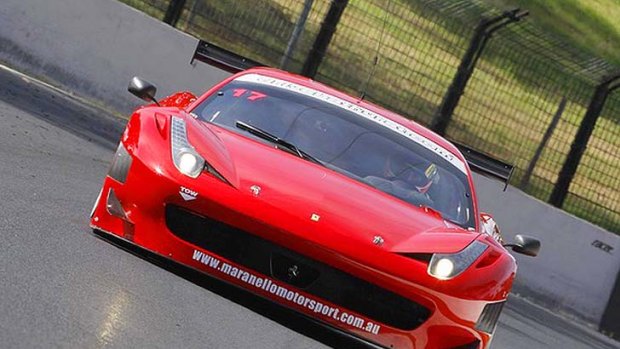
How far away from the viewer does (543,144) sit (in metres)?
18.2

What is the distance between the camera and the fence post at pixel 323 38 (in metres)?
18.1

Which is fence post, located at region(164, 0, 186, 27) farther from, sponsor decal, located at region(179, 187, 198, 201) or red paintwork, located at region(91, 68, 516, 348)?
sponsor decal, located at region(179, 187, 198, 201)

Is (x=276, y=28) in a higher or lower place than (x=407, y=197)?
higher

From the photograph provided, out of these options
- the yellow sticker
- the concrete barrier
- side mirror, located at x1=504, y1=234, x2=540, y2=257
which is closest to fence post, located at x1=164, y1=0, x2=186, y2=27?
the concrete barrier

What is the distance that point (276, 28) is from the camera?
1833cm

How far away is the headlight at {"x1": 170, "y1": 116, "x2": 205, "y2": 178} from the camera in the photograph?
748 centimetres

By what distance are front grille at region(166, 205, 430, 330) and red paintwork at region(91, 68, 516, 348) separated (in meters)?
0.04

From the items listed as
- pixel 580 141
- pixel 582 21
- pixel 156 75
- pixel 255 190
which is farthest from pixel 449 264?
pixel 582 21

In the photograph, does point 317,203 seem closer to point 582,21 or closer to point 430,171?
point 430,171

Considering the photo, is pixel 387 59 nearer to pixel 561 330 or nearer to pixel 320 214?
pixel 561 330

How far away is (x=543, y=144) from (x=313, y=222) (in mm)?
11367

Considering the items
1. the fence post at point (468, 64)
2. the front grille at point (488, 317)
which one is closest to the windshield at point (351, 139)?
the front grille at point (488, 317)

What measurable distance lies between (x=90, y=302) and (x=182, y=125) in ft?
5.50

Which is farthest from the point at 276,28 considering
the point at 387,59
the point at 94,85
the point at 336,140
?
the point at 336,140
